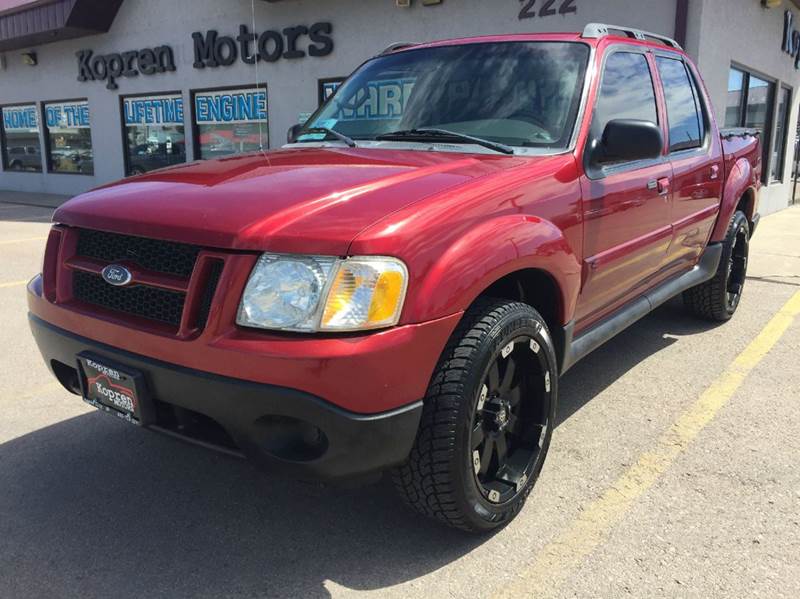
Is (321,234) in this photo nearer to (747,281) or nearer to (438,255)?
(438,255)

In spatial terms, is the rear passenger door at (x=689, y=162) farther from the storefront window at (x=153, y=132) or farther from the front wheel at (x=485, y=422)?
the storefront window at (x=153, y=132)

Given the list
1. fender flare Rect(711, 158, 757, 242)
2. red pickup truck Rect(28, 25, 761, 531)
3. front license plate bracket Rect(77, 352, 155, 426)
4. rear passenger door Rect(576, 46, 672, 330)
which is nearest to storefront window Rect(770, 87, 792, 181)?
fender flare Rect(711, 158, 757, 242)

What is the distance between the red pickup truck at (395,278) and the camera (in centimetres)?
202

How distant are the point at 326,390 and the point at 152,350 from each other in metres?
0.62

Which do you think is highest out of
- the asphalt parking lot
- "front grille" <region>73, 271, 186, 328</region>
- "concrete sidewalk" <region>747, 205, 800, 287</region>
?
"front grille" <region>73, 271, 186, 328</region>

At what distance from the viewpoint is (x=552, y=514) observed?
8.96ft

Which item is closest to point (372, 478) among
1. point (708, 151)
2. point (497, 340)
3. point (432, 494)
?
point (432, 494)

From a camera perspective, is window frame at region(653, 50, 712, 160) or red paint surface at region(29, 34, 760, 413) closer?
red paint surface at region(29, 34, 760, 413)

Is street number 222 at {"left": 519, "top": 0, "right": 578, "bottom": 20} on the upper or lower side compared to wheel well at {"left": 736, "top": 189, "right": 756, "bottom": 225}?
upper

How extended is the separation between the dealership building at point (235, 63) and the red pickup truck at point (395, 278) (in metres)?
6.85

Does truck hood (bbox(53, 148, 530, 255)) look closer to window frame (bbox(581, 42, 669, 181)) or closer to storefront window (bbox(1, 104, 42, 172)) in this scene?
window frame (bbox(581, 42, 669, 181))

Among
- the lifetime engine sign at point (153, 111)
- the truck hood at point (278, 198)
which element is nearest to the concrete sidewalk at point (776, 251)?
the truck hood at point (278, 198)

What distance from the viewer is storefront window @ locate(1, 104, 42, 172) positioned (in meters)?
18.3

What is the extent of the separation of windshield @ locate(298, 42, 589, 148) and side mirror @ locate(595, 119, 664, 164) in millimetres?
185
